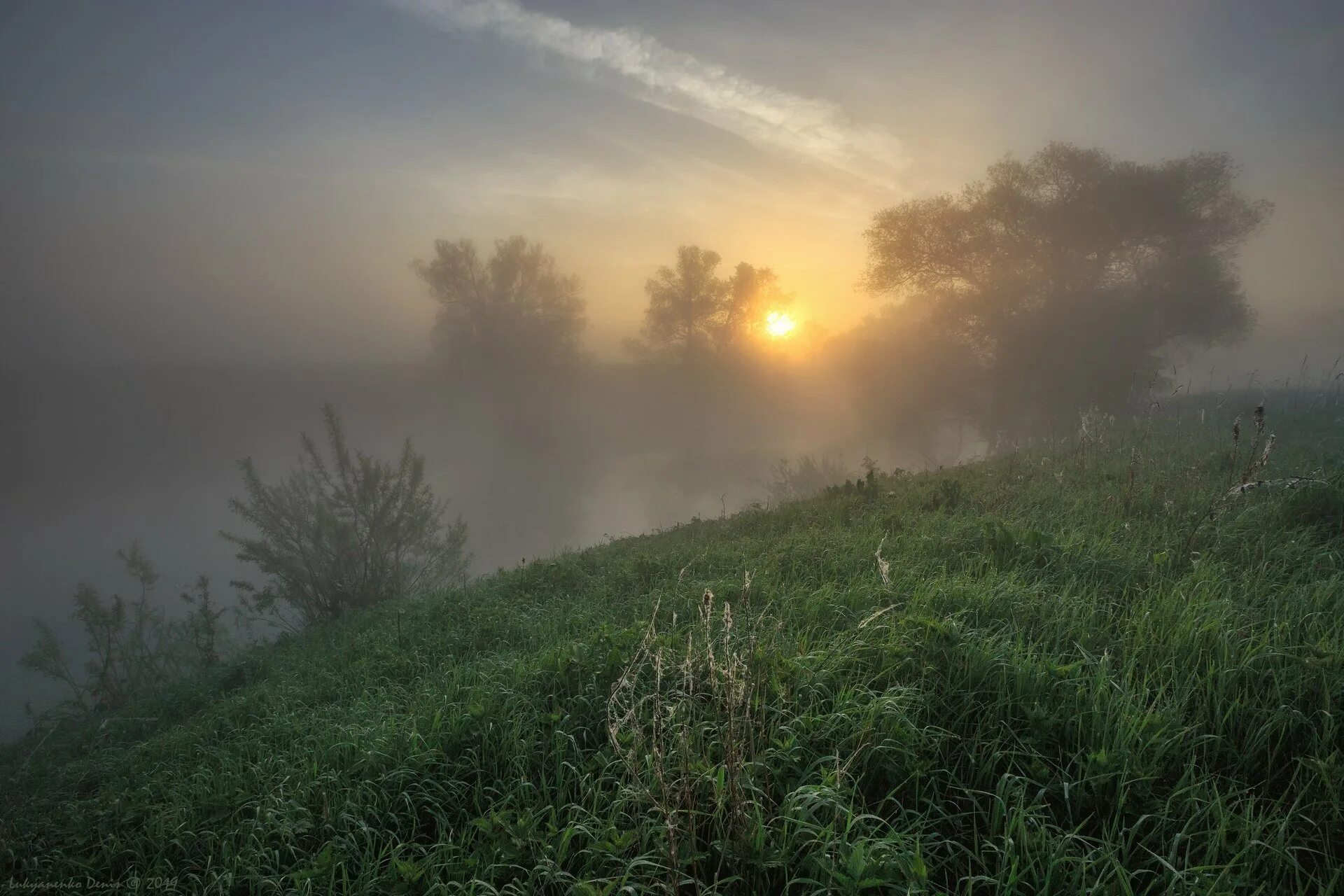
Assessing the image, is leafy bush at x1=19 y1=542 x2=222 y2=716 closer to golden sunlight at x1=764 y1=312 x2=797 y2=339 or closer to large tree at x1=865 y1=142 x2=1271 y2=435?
large tree at x1=865 y1=142 x2=1271 y2=435

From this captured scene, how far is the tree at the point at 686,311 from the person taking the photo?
48344 millimetres

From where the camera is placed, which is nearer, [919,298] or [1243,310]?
[1243,310]

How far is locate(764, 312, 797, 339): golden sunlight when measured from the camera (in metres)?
48.7

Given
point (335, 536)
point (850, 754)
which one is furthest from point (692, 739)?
point (335, 536)

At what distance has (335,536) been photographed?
664 inches

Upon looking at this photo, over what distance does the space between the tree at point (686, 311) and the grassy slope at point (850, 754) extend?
152 ft

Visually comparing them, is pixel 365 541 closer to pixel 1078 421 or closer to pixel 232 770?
pixel 232 770

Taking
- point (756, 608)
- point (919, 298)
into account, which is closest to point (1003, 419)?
point (919, 298)

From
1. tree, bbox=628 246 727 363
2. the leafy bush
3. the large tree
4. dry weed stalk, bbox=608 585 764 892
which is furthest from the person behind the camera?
tree, bbox=628 246 727 363

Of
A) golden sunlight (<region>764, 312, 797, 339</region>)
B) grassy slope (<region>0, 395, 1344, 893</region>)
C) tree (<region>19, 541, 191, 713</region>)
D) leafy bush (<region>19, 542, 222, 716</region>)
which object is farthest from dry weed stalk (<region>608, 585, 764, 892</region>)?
golden sunlight (<region>764, 312, 797, 339</region>)

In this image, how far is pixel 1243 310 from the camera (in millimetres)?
23562

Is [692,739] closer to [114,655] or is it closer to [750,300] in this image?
[114,655]

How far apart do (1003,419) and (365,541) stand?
28.3 metres

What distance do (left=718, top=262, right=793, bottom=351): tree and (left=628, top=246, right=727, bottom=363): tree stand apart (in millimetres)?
702
